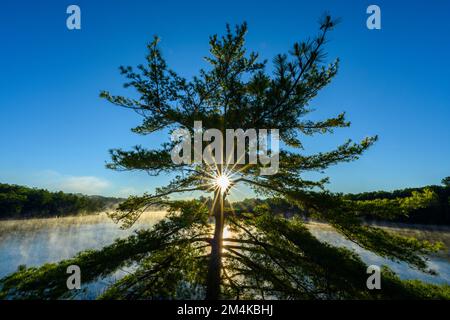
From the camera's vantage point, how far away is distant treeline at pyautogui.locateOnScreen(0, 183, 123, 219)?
198 ft

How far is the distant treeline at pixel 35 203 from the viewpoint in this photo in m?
60.4

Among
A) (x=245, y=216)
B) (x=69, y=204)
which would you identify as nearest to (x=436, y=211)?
(x=245, y=216)

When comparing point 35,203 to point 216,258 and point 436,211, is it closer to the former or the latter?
point 216,258

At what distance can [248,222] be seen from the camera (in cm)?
926

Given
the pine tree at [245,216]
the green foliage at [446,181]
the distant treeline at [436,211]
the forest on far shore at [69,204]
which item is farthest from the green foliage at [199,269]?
the green foliage at [446,181]

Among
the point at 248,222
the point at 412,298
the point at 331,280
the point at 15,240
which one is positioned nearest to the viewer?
the point at 412,298

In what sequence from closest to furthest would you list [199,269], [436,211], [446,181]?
[199,269] < [436,211] < [446,181]

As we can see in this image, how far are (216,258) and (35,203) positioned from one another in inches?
3101

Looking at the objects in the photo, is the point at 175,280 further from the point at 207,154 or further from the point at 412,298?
the point at 412,298

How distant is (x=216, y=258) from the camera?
8383 millimetres

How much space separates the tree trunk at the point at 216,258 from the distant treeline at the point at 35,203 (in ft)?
169

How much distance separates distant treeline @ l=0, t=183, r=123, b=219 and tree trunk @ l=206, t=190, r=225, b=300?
5157 centimetres
